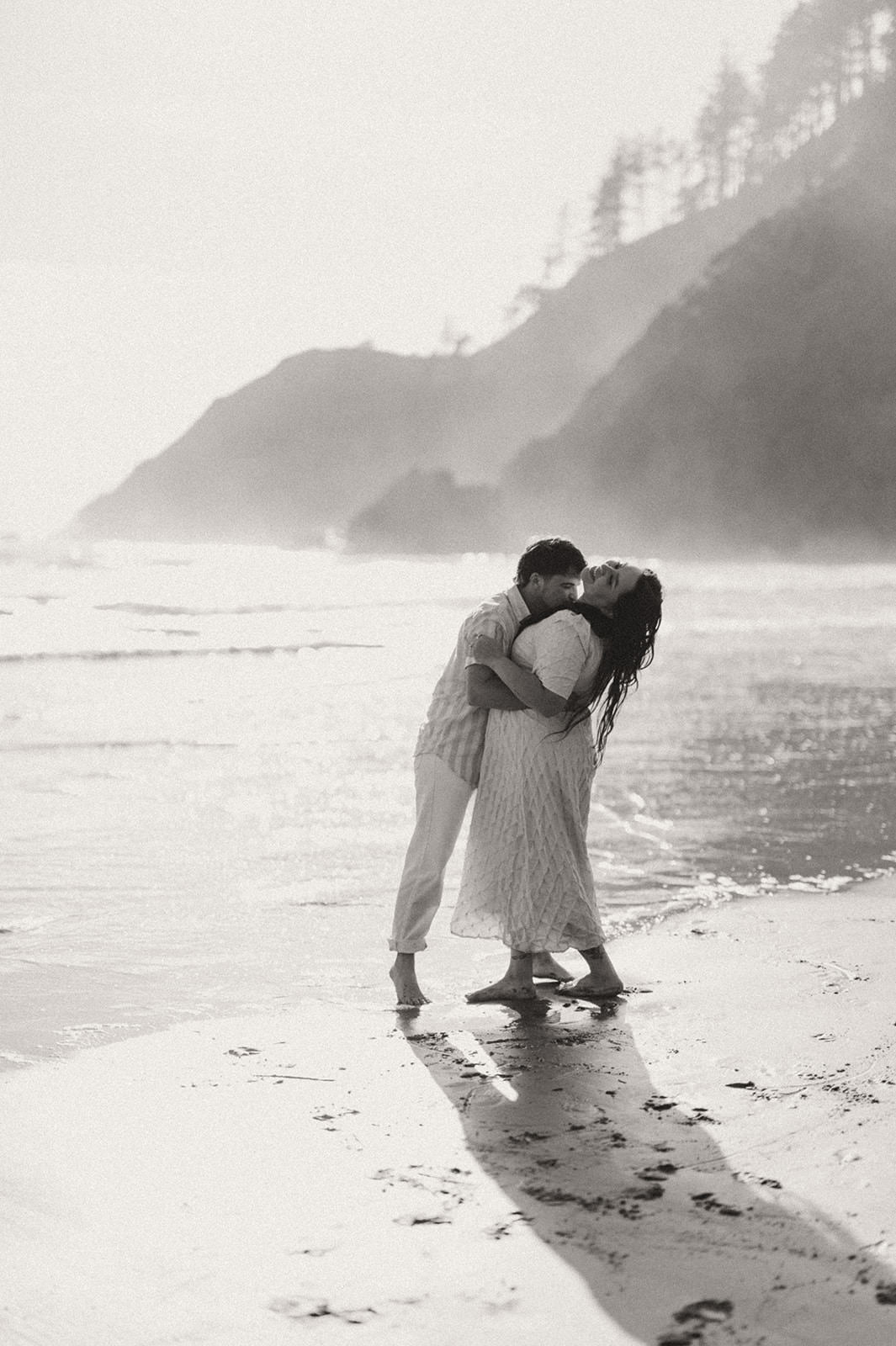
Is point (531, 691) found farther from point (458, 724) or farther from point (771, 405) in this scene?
point (771, 405)

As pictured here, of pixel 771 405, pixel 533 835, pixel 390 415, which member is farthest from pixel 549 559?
pixel 390 415

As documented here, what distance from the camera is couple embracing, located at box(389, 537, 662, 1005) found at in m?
4.55

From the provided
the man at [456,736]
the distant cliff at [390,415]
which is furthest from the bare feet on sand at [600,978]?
the distant cliff at [390,415]

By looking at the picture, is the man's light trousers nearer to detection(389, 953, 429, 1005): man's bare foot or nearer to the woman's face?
detection(389, 953, 429, 1005): man's bare foot

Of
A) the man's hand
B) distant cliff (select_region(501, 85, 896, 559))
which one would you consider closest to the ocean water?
the man's hand

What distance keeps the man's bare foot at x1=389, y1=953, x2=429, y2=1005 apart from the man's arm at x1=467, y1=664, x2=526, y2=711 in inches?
34.2

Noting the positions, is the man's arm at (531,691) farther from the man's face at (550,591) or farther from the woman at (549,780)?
the man's face at (550,591)

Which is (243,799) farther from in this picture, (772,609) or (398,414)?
(398,414)

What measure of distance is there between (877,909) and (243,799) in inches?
155

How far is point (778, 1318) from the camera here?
248 centimetres

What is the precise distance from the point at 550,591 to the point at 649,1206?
2.19 metres

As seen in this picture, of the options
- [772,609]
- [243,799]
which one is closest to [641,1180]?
[243,799]

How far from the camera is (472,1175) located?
315 cm

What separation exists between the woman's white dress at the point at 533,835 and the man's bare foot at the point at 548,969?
Answer: 12.2 inches
